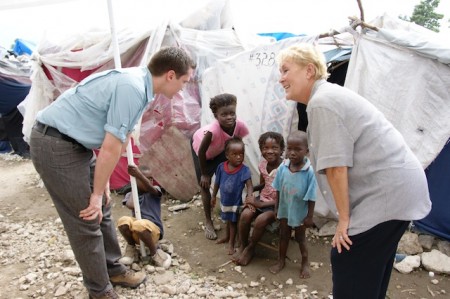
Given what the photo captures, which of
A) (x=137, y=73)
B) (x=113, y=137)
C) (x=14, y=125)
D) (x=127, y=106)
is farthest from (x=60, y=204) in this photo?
(x=14, y=125)

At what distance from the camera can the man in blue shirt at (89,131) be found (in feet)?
6.08

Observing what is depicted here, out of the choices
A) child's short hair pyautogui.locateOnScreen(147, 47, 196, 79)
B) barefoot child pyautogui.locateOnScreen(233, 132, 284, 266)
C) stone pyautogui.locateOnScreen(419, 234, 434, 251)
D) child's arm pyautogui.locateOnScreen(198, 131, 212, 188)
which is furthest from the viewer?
child's arm pyautogui.locateOnScreen(198, 131, 212, 188)

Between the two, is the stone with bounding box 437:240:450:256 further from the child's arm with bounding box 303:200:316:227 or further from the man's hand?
the man's hand

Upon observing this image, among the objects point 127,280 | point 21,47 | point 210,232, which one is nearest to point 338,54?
point 210,232

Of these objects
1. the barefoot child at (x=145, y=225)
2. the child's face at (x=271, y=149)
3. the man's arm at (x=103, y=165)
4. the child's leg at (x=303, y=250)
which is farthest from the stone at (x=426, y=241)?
the man's arm at (x=103, y=165)

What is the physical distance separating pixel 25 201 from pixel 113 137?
388 centimetres

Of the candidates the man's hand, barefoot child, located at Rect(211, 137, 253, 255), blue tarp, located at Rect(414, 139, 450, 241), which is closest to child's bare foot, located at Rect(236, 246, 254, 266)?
barefoot child, located at Rect(211, 137, 253, 255)

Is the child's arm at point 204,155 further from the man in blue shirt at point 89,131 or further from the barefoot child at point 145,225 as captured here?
the man in blue shirt at point 89,131

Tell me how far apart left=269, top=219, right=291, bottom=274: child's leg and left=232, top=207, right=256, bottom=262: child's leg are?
0.31 metres

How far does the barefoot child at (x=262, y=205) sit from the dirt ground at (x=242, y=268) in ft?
0.45

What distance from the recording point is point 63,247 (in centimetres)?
337

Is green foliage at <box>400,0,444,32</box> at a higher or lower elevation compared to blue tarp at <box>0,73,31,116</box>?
higher

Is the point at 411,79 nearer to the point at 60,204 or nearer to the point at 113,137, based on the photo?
the point at 113,137

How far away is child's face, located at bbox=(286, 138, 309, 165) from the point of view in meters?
2.65
